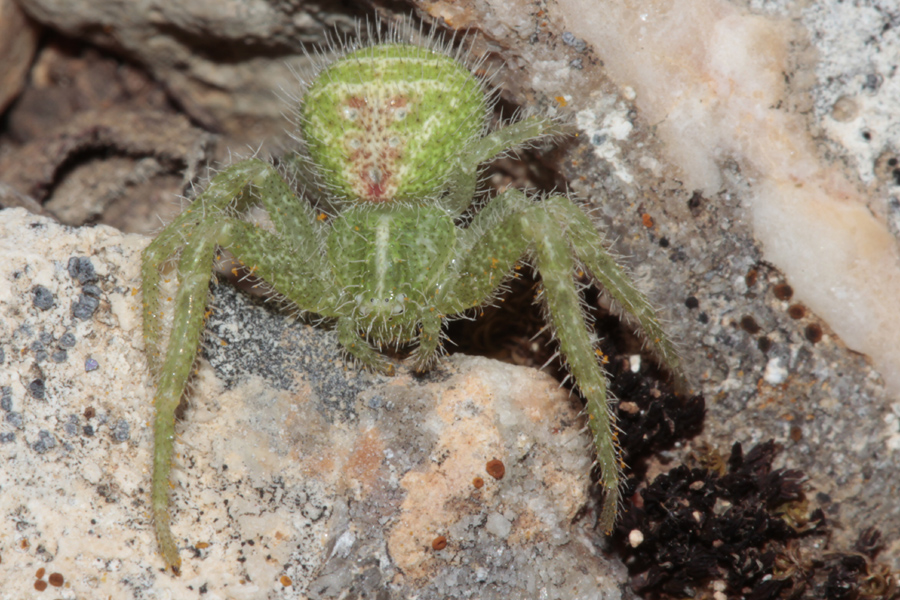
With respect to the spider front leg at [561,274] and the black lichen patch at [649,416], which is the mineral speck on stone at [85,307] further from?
the black lichen patch at [649,416]

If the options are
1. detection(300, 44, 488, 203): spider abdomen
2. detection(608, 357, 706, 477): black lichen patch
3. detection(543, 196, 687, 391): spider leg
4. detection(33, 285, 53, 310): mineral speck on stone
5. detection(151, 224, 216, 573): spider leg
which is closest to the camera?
detection(151, 224, 216, 573): spider leg

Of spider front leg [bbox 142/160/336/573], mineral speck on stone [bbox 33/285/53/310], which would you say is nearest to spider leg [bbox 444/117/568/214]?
spider front leg [bbox 142/160/336/573]

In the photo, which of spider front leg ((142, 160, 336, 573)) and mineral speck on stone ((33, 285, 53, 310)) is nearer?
spider front leg ((142, 160, 336, 573))

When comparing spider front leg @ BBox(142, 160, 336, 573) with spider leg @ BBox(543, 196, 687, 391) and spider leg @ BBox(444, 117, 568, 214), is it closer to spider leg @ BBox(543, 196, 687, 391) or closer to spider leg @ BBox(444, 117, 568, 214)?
spider leg @ BBox(444, 117, 568, 214)

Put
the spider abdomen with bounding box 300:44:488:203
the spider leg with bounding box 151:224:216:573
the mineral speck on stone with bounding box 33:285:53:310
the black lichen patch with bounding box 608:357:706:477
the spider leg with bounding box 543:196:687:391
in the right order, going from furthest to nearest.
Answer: the black lichen patch with bounding box 608:357:706:477, the spider abdomen with bounding box 300:44:488:203, the spider leg with bounding box 543:196:687:391, the mineral speck on stone with bounding box 33:285:53:310, the spider leg with bounding box 151:224:216:573

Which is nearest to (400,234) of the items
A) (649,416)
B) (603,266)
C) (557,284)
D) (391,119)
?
(391,119)

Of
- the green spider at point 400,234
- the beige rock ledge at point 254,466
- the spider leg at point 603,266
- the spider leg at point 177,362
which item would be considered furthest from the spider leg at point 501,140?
the spider leg at point 177,362

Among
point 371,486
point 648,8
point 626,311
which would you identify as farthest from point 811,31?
point 371,486

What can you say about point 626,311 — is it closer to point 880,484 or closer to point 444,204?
point 444,204
